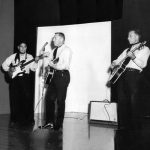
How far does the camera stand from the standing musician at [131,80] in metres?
4.04

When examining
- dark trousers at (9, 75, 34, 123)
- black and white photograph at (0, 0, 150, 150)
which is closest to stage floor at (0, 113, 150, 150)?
black and white photograph at (0, 0, 150, 150)

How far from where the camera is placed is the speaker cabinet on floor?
163 inches

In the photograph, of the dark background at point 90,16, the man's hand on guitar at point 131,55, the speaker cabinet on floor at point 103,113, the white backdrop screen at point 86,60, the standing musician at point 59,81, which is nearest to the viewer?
the standing musician at point 59,81

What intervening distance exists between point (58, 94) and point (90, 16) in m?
1.93

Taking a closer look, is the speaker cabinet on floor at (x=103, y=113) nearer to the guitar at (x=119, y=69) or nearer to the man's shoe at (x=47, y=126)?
the guitar at (x=119, y=69)

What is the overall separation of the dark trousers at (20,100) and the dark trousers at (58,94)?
718 mm

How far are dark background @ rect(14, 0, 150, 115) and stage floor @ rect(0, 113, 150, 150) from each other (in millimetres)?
1107

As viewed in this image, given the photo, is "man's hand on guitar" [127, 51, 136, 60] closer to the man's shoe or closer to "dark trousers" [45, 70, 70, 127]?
"dark trousers" [45, 70, 70, 127]

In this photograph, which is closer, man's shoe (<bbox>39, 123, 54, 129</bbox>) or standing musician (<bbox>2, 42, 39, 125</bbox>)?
man's shoe (<bbox>39, 123, 54, 129</bbox>)

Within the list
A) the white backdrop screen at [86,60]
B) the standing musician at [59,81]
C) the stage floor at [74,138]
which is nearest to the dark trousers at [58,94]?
the standing musician at [59,81]

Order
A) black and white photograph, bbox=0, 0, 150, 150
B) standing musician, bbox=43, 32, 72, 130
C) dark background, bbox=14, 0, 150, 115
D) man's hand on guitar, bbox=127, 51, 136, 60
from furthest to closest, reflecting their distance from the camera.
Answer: dark background, bbox=14, 0, 150, 115, man's hand on guitar, bbox=127, 51, 136, 60, standing musician, bbox=43, 32, 72, 130, black and white photograph, bbox=0, 0, 150, 150

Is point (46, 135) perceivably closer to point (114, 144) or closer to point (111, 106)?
point (114, 144)

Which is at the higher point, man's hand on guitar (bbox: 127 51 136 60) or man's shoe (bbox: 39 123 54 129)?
man's hand on guitar (bbox: 127 51 136 60)

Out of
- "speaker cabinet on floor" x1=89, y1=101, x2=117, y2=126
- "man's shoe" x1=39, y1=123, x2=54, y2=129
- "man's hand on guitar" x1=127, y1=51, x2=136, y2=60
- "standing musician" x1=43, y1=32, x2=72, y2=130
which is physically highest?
"man's hand on guitar" x1=127, y1=51, x2=136, y2=60
